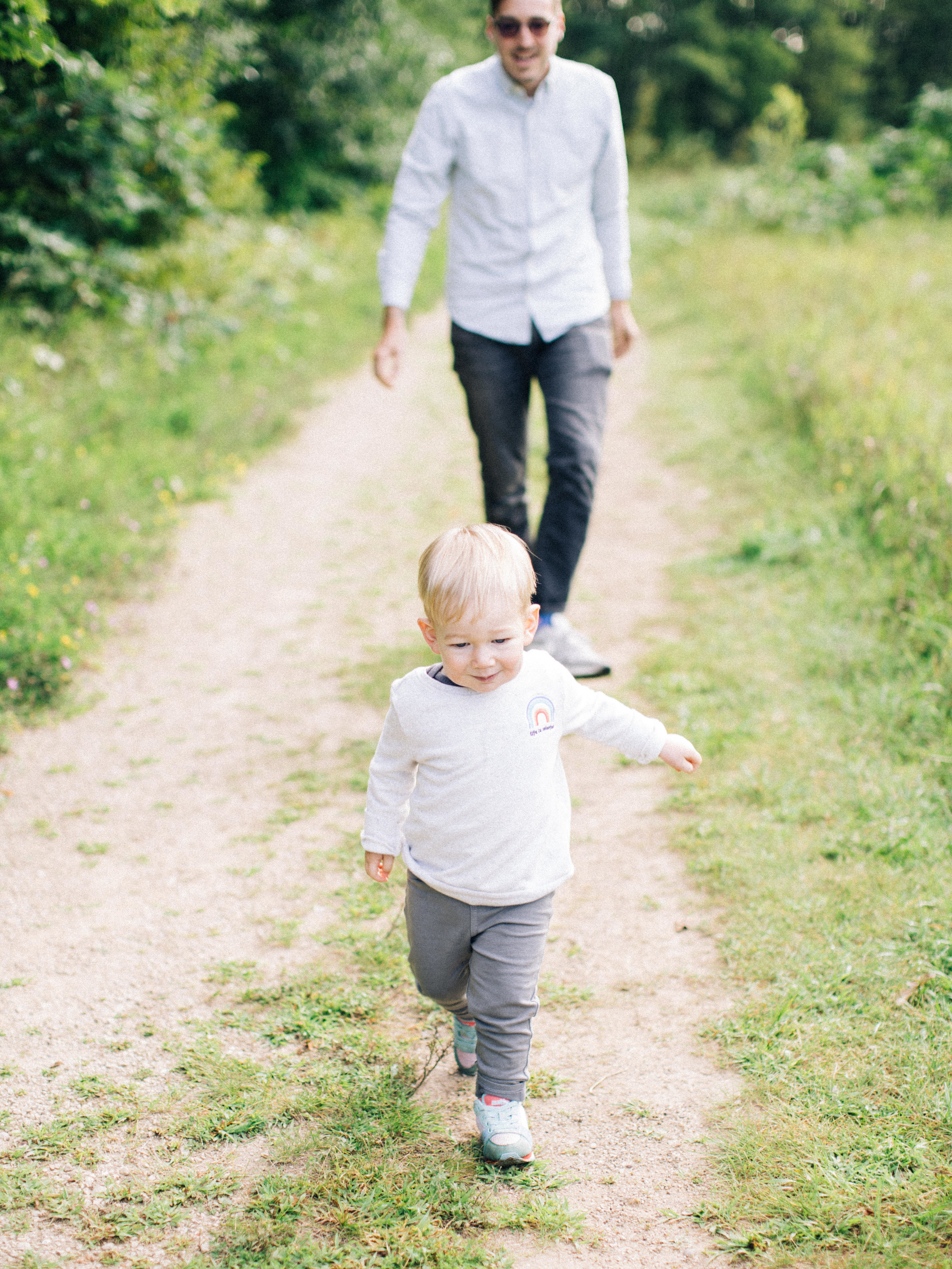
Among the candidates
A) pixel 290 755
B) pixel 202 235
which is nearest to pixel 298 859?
pixel 290 755

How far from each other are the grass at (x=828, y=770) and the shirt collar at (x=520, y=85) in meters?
2.05

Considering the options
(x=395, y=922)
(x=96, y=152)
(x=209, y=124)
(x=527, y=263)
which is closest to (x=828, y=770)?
(x=395, y=922)

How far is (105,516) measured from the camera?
4.87 m

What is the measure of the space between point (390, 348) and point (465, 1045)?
7.45ft

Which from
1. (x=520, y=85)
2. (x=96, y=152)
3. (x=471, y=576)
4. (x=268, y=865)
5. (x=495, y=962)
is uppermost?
(x=520, y=85)

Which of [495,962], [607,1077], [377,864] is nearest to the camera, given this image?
[495,962]

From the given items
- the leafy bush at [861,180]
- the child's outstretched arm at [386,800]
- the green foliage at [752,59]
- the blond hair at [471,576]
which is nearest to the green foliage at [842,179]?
the leafy bush at [861,180]

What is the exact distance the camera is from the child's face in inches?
74.8

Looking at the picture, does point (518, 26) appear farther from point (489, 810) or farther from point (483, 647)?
point (489, 810)

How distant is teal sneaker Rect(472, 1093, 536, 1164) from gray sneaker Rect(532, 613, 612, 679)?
1833 millimetres

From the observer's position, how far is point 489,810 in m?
1.97

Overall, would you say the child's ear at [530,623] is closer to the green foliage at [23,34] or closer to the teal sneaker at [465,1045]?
the teal sneaker at [465,1045]

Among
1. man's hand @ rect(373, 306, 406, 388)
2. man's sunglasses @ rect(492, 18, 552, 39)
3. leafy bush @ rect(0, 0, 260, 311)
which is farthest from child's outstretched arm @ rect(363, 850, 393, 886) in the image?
leafy bush @ rect(0, 0, 260, 311)

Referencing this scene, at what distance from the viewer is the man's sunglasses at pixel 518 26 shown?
10.4 ft
